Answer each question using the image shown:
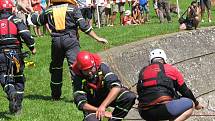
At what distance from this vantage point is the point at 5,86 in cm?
1055

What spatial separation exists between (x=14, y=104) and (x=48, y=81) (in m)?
3.68

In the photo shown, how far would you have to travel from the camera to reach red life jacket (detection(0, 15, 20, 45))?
34.5ft

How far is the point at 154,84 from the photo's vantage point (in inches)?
349

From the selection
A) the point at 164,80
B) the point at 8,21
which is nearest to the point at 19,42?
the point at 8,21

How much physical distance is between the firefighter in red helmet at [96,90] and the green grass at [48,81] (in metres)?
2.09

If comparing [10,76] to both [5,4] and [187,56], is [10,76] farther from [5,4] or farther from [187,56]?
[187,56]

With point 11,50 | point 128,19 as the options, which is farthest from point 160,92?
point 128,19

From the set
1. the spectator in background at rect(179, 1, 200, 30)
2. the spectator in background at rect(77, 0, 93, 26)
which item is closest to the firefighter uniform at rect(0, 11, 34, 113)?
the spectator in background at rect(77, 0, 93, 26)

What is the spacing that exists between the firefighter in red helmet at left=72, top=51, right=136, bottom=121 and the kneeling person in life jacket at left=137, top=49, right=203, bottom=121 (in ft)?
0.82

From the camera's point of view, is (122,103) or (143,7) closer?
(122,103)

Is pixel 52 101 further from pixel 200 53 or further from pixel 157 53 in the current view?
pixel 200 53

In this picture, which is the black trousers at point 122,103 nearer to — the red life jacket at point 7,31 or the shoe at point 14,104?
the shoe at point 14,104

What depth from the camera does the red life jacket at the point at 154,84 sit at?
8.85 m

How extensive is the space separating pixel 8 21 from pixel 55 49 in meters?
1.26
